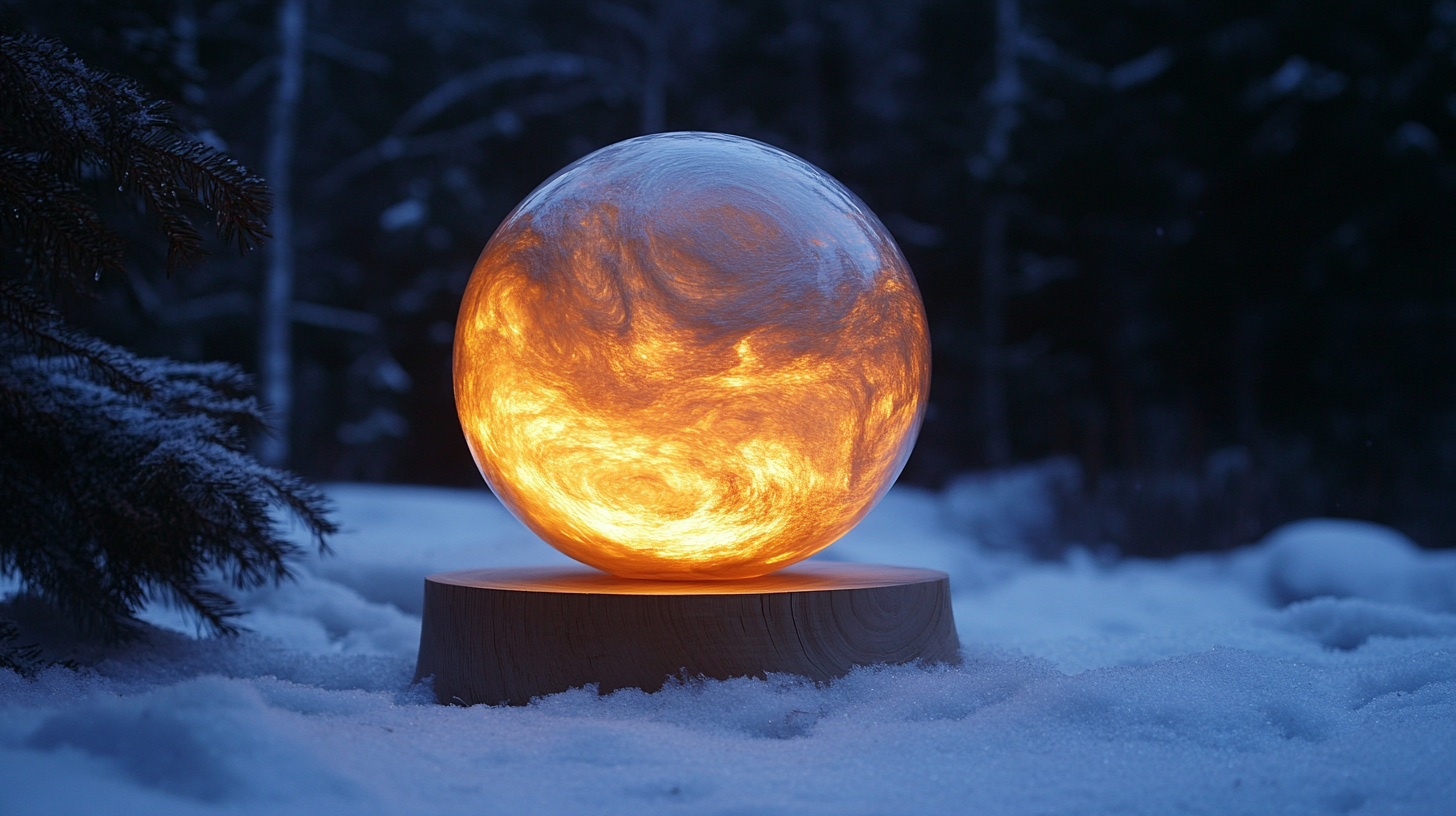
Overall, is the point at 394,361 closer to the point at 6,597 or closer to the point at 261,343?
the point at 261,343

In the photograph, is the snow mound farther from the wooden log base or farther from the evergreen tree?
the evergreen tree

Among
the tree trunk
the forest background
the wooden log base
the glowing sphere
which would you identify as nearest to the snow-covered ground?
the wooden log base

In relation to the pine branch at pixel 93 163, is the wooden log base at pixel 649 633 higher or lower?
lower

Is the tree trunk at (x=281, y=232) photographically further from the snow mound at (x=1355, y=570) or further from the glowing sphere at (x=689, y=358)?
the snow mound at (x=1355, y=570)

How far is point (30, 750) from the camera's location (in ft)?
5.76

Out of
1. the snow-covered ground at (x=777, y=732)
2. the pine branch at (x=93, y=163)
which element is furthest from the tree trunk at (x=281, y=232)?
the pine branch at (x=93, y=163)

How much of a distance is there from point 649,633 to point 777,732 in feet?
1.30

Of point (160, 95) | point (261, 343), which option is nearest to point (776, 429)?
point (160, 95)

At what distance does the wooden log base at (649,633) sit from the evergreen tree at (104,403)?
→ 22.8 inches

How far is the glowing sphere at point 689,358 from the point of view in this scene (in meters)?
2.49

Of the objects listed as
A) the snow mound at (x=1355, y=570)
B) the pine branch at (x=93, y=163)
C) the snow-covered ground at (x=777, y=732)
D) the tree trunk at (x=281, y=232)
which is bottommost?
the snow-covered ground at (x=777, y=732)

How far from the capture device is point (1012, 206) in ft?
41.0

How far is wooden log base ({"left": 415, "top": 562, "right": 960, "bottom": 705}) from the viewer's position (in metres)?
2.49

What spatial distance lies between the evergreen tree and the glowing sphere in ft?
2.15
